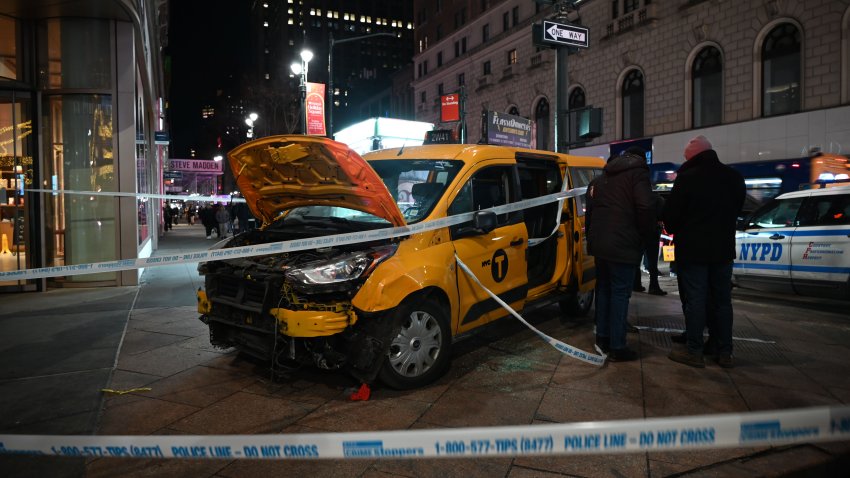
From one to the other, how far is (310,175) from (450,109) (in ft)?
66.3

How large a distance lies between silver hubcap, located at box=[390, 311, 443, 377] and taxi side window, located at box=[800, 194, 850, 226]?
20.0ft

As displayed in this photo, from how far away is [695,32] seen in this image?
77.5 ft

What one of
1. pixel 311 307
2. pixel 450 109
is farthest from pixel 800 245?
pixel 450 109

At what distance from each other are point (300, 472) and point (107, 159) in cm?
904

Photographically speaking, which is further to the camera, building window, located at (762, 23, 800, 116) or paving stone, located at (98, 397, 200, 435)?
building window, located at (762, 23, 800, 116)

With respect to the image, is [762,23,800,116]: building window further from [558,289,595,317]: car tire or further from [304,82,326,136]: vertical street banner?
[558,289,595,317]: car tire

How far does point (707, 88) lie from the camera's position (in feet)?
77.9

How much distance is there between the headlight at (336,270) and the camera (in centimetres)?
381

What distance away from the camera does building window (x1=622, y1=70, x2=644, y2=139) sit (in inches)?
1068

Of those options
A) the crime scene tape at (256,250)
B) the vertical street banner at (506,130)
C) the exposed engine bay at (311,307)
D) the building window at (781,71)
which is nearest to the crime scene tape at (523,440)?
the exposed engine bay at (311,307)

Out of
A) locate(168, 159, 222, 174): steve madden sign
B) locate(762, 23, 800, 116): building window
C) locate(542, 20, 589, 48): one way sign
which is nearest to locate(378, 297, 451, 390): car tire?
locate(542, 20, 589, 48): one way sign

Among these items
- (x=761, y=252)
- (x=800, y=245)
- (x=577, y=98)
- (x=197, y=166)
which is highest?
(x=577, y=98)

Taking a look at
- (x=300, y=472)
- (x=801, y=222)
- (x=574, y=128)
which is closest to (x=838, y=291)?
(x=801, y=222)

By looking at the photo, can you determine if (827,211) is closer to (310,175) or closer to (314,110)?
(310,175)
